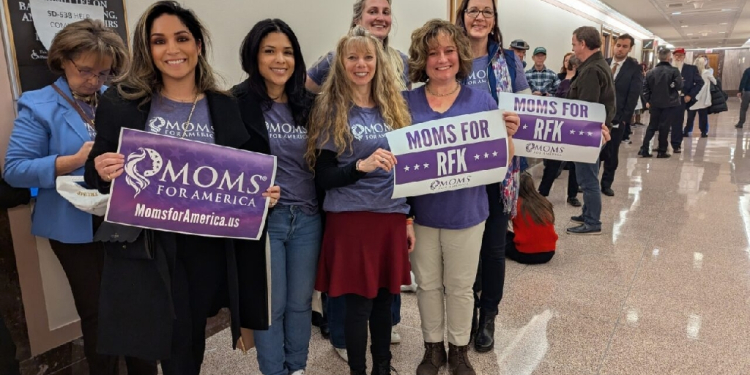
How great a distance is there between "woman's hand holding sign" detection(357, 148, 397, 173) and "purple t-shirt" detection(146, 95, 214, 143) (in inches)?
20.2

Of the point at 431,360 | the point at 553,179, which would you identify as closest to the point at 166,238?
the point at 431,360

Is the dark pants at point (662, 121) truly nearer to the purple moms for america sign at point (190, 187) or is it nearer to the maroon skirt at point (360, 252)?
the maroon skirt at point (360, 252)

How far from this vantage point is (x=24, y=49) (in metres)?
1.92

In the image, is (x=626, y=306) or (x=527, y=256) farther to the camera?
(x=527, y=256)

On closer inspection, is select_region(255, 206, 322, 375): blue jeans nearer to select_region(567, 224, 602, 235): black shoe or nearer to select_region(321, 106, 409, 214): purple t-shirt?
select_region(321, 106, 409, 214): purple t-shirt

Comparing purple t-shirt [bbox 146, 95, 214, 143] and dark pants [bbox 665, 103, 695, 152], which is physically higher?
purple t-shirt [bbox 146, 95, 214, 143]

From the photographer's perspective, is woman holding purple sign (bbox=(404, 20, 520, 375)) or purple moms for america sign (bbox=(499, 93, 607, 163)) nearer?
woman holding purple sign (bbox=(404, 20, 520, 375))

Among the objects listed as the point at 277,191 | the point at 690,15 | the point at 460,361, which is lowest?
the point at 460,361

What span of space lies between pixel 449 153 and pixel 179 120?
98cm

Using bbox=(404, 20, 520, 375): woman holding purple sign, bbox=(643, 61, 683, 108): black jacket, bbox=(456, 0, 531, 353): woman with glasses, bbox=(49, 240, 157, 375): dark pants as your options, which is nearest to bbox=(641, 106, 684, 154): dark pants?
bbox=(643, 61, 683, 108): black jacket

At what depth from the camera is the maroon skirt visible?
1.86m

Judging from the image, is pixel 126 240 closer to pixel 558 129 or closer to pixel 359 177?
pixel 359 177

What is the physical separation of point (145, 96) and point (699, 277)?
3.62 meters

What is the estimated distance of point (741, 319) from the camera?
9.07 ft
